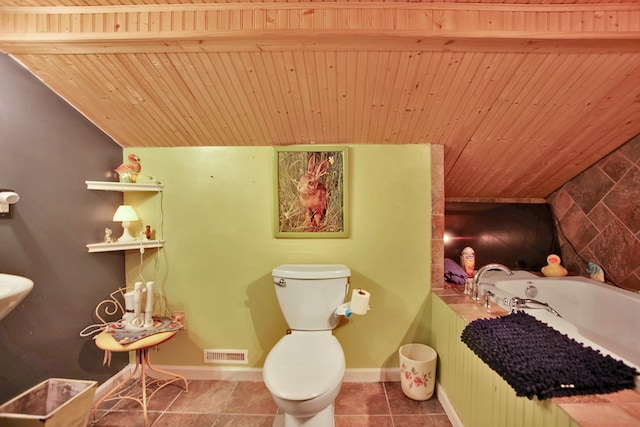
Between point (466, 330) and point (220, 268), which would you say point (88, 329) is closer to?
point (220, 268)

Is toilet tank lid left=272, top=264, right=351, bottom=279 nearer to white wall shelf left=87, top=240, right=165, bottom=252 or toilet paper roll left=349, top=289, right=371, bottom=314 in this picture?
toilet paper roll left=349, top=289, right=371, bottom=314

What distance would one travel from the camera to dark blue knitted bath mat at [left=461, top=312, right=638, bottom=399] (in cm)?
82

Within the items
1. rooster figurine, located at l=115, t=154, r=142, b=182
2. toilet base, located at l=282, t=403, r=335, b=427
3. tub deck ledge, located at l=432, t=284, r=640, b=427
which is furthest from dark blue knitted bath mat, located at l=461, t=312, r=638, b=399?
rooster figurine, located at l=115, t=154, r=142, b=182

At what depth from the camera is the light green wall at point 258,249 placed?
185 cm

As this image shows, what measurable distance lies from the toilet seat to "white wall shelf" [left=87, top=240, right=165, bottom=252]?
112cm

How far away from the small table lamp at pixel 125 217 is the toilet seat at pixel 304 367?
123 cm

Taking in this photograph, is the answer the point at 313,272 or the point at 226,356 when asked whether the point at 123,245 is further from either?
the point at 313,272

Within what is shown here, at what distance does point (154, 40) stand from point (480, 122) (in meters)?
1.76

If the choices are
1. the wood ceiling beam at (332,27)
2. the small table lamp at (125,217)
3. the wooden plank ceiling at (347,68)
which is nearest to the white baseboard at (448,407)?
the wooden plank ceiling at (347,68)

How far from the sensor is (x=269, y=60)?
4.23ft

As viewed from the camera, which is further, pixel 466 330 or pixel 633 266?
pixel 633 266

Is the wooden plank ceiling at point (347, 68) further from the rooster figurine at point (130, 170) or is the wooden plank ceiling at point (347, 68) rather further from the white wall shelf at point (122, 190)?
the white wall shelf at point (122, 190)

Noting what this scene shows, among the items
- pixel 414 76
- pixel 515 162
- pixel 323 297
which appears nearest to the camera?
pixel 414 76

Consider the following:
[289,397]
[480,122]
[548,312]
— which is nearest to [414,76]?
[480,122]
